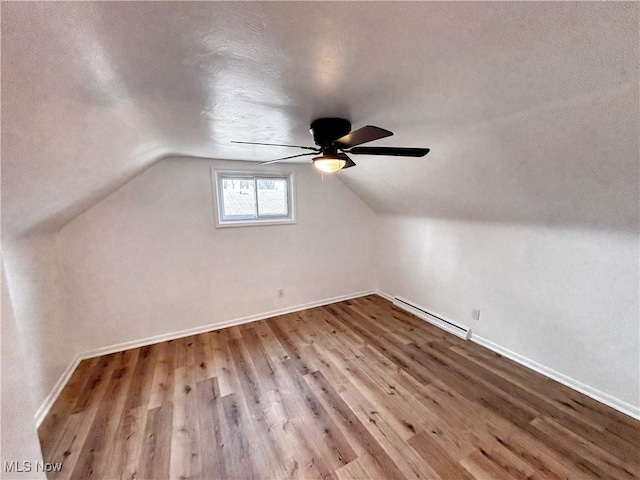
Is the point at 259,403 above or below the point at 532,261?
below

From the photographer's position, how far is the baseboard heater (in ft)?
9.52

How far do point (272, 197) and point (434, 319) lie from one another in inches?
103

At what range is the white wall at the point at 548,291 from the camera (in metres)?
1.89

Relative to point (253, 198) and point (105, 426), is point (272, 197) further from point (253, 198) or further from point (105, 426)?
point (105, 426)

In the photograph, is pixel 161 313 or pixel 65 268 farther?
pixel 161 313

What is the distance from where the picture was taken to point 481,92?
1188 millimetres

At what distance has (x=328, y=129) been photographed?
1.64m

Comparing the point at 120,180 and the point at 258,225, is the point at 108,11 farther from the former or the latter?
the point at 258,225

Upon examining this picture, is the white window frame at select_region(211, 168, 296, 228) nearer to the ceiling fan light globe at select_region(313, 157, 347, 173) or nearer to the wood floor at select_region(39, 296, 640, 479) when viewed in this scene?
the wood floor at select_region(39, 296, 640, 479)

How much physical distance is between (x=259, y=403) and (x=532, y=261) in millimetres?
2707

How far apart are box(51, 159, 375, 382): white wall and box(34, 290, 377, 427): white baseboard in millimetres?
57

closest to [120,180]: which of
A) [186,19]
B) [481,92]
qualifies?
[186,19]

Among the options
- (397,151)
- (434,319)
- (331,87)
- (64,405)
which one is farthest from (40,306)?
(434,319)

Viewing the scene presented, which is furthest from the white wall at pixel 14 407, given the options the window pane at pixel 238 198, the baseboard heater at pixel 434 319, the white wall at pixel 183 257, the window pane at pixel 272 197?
the baseboard heater at pixel 434 319
